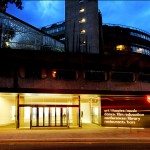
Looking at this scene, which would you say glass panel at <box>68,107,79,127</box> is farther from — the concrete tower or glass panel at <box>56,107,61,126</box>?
the concrete tower

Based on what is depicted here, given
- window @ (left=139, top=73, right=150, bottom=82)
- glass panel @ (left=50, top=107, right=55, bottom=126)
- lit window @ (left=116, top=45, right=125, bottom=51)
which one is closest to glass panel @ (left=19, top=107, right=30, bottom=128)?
glass panel @ (left=50, top=107, right=55, bottom=126)

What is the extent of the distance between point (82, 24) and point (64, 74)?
32.3 meters

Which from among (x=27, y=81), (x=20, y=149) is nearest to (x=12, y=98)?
(x=27, y=81)

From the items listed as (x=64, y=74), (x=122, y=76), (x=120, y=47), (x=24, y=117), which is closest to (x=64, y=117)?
(x=24, y=117)

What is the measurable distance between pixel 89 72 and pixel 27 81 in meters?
6.45

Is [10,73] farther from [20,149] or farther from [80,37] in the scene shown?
[80,37]

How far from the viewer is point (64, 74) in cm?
2820

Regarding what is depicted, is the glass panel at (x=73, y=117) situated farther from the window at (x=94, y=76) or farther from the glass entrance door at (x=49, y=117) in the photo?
the window at (x=94, y=76)

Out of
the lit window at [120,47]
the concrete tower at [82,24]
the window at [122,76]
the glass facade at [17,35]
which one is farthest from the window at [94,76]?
the lit window at [120,47]

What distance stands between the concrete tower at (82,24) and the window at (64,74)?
26171 millimetres

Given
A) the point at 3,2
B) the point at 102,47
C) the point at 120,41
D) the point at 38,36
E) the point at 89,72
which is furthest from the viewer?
the point at 120,41

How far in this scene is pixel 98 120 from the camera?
29.3m

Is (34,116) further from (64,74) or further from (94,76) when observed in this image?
(94,76)

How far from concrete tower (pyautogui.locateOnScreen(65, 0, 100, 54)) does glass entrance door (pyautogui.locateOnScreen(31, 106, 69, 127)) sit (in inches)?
1099
